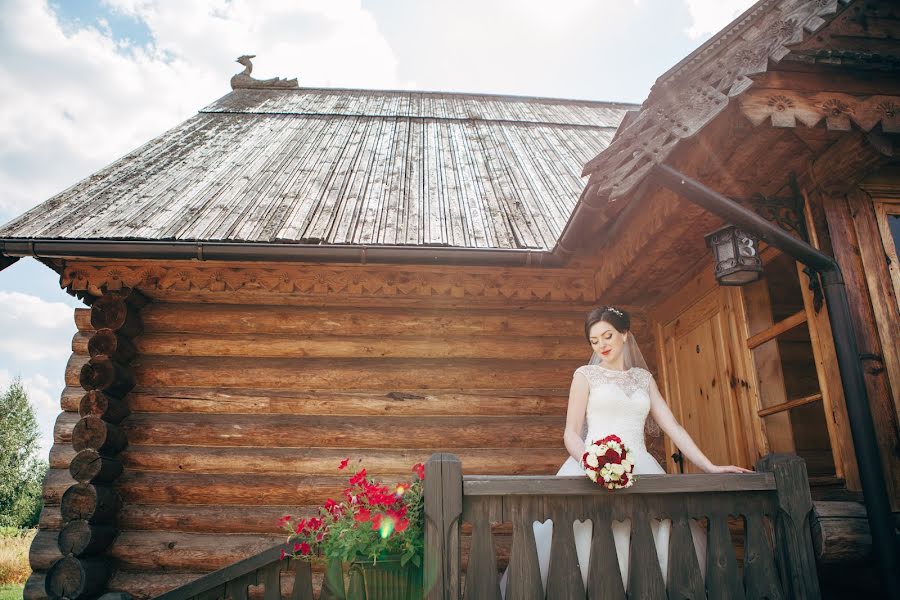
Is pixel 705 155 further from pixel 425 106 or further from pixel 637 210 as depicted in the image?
pixel 425 106

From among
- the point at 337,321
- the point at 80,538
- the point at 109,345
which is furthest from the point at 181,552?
the point at 337,321

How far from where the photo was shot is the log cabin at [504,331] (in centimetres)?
262

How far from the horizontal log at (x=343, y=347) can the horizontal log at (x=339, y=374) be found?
64 millimetres

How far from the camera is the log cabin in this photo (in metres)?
2.62

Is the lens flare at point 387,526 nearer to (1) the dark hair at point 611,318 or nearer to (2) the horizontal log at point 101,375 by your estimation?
(1) the dark hair at point 611,318

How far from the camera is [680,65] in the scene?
309 cm

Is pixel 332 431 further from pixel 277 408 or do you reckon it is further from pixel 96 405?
pixel 96 405

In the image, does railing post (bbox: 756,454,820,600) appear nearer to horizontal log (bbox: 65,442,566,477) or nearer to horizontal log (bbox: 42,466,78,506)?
Result: horizontal log (bbox: 65,442,566,477)

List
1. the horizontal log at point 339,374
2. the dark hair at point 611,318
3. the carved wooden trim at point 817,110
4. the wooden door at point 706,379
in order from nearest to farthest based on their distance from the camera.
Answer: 1. the carved wooden trim at point 817,110
2. the dark hair at point 611,318
3. the wooden door at point 706,379
4. the horizontal log at point 339,374

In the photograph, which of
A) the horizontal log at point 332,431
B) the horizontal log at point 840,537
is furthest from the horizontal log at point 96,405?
the horizontal log at point 840,537

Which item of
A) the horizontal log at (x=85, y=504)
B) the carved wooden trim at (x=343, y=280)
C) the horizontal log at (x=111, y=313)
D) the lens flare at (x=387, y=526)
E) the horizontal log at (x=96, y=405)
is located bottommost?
the lens flare at (x=387, y=526)

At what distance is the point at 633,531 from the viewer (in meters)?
2.59

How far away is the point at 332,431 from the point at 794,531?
3.44 metres

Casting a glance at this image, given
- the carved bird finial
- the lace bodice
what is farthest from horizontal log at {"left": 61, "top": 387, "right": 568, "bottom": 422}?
the carved bird finial
